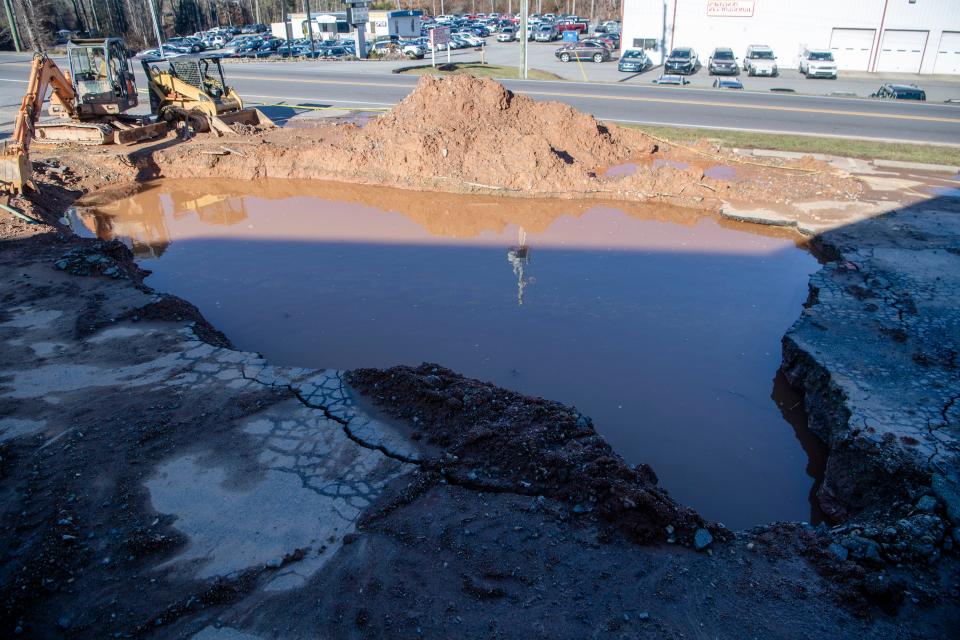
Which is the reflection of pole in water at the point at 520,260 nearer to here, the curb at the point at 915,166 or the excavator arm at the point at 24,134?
the excavator arm at the point at 24,134

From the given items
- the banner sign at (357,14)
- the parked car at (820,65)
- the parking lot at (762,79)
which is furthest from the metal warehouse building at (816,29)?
the banner sign at (357,14)

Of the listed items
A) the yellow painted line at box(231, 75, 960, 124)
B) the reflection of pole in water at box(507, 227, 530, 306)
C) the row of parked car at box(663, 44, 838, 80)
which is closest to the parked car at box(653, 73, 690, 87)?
the row of parked car at box(663, 44, 838, 80)

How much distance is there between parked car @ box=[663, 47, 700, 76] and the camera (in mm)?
36188

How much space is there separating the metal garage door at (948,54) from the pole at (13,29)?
62404mm

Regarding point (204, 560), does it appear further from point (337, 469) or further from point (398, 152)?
point (398, 152)

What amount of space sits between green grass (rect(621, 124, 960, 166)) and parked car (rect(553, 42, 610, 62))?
2420cm

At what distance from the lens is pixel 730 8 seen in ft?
131

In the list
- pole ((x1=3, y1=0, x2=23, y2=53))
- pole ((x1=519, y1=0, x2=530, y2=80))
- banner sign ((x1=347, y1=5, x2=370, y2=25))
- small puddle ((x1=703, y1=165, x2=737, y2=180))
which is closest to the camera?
small puddle ((x1=703, y1=165, x2=737, y2=180))

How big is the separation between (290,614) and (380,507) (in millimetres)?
1245

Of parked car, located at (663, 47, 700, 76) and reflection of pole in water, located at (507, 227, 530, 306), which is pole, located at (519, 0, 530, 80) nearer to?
parked car, located at (663, 47, 700, 76)

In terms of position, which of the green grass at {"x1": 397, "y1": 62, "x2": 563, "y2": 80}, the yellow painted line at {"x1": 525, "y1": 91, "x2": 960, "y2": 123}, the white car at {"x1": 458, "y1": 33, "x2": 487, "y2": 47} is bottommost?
→ the yellow painted line at {"x1": 525, "y1": 91, "x2": 960, "y2": 123}

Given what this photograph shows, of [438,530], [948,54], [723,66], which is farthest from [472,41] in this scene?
[438,530]

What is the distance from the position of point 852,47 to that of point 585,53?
54.9ft

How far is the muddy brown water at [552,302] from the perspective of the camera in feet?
25.0
